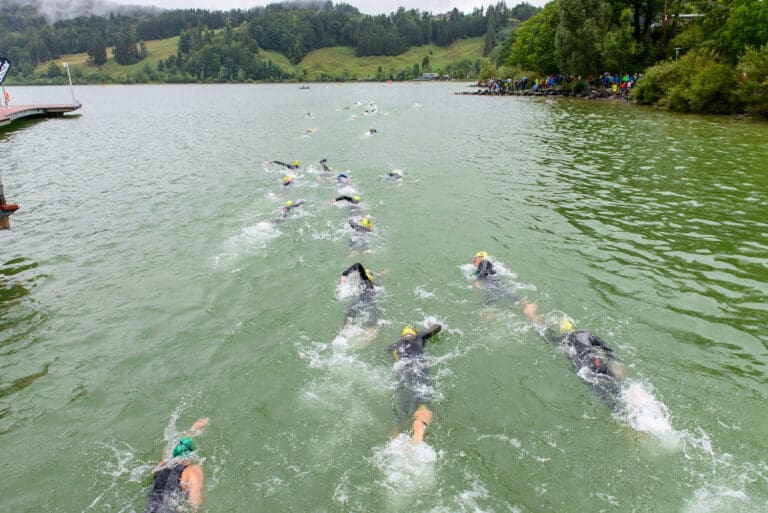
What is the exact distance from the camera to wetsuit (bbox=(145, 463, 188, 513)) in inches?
325

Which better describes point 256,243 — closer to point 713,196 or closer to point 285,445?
point 285,445

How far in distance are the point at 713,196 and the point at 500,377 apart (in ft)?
70.3

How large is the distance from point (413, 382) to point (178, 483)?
5.63 m

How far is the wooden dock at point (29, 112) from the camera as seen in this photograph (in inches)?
2643

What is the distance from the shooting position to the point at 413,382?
1157 centimetres

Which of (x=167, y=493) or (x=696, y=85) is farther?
(x=696, y=85)

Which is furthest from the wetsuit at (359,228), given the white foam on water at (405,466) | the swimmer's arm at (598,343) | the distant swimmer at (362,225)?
the white foam on water at (405,466)

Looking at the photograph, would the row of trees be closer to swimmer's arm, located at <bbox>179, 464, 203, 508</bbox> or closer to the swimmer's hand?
the swimmer's hand

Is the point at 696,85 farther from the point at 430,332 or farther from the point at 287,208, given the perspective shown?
the point at 430,332

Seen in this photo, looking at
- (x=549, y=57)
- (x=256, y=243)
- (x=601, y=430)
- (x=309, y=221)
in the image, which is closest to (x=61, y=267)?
Answer: (x=256, y=243)

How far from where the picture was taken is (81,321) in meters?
14.8

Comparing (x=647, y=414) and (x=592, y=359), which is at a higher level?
(x=592, y=359)

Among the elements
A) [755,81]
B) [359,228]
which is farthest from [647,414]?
[755,81]

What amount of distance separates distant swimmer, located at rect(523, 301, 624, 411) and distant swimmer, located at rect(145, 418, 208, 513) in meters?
9.18
